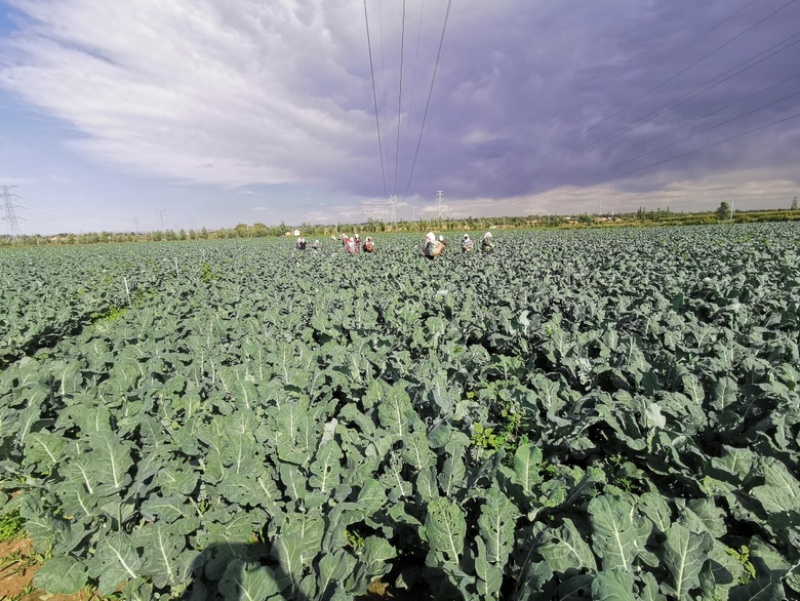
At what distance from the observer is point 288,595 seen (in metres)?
1.98

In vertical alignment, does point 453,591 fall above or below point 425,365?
below

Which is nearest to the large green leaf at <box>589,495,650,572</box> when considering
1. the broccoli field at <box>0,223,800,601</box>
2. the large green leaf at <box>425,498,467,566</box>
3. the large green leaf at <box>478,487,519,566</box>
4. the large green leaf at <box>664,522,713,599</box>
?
the broccoli field at <box>0,223,800,601</box>

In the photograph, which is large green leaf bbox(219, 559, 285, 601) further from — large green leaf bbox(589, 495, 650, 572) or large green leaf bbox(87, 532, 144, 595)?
large green leaf bbox(589, 495, 650, 572)

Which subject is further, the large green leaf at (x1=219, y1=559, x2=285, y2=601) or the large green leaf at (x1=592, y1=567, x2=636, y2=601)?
the large green leaf at (x1=219, y1=559, x2=285, y2=601)

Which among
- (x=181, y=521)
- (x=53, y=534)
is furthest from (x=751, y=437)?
(x=53, y=534)

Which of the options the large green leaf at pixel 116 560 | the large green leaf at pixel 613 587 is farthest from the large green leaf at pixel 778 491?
the large green leaf at pixel 116 560

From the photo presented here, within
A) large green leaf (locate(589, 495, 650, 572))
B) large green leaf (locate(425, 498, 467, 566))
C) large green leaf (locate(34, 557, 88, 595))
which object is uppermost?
large green leaf (locate(589, 495, 650, 572))

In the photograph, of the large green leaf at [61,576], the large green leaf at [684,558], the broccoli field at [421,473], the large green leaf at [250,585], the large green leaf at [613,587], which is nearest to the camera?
the large green leaf at [613,587]

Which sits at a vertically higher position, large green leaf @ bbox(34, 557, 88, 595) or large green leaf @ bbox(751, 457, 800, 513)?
large green leaf @ bbox(751, 457, 800, 513)

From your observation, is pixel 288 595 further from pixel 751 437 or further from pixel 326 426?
pixel 751 437

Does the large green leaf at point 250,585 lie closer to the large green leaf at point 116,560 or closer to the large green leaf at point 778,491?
the large green leaf at point 116,560

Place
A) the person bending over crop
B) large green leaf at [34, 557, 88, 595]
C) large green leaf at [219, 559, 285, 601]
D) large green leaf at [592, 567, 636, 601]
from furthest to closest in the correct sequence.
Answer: the person bending over crop
large green leaf at [34, 557, 88, 595]
large green leaf at [219, 559, 285, 601]
large green leaf at [592, 567, 636, 601]

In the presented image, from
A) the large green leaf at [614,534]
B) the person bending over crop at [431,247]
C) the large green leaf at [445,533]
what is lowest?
the large green leaf at [445,533]

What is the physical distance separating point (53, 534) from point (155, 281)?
59.8 feet
